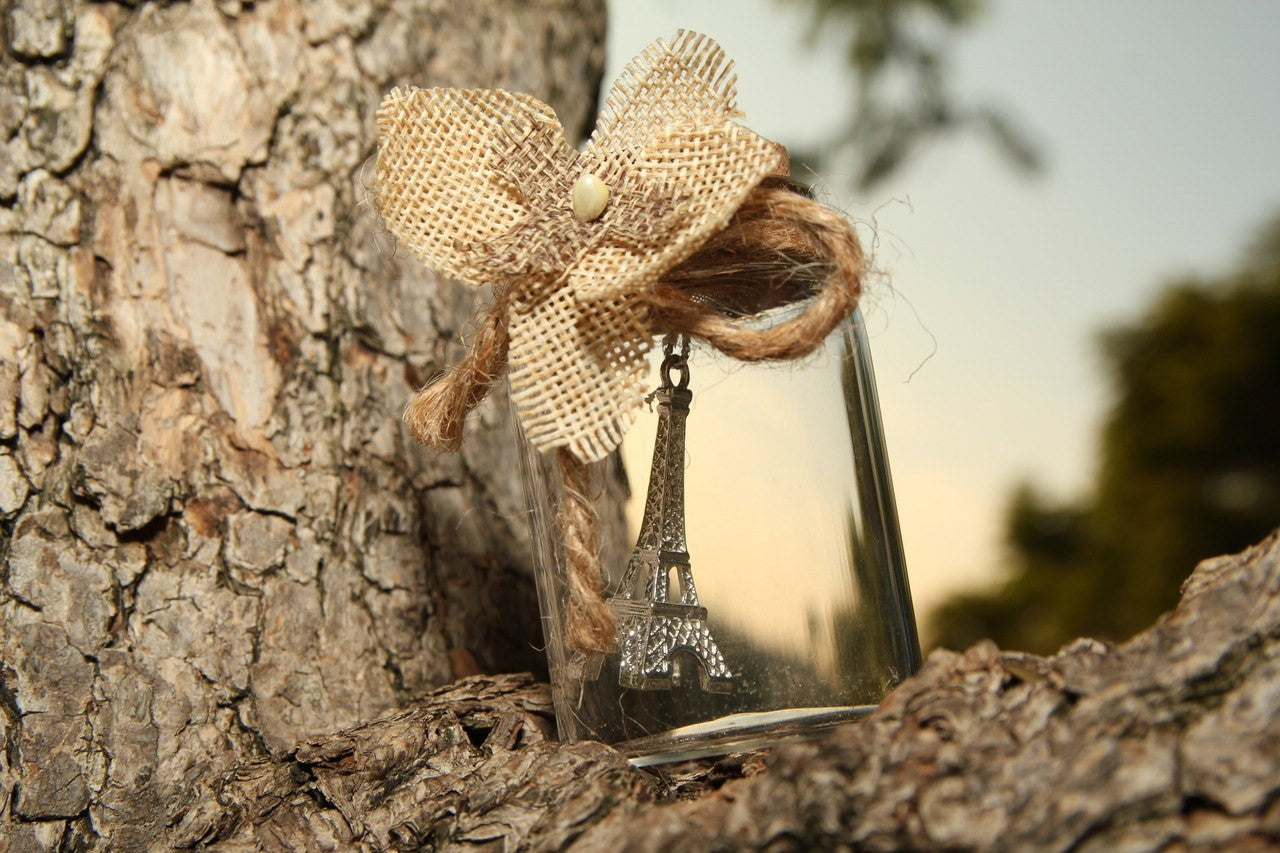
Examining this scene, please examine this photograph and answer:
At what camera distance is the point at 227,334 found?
90 cm

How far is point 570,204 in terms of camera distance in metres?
0.70

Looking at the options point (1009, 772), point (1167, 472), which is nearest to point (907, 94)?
point (1167, 472)

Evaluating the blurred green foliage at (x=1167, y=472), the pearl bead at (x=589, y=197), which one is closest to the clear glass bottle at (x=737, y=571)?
the pearl bead at (x=589, y=197)

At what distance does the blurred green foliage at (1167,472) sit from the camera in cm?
171

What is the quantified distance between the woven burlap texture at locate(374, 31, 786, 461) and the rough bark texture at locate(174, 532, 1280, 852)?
21 centimetres

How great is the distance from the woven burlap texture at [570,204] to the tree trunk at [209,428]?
0.55 ft

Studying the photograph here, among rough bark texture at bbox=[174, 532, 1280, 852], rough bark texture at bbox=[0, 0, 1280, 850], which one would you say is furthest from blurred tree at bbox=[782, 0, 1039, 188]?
rough bark texture at bbox=[174, 532, 1280, 852]

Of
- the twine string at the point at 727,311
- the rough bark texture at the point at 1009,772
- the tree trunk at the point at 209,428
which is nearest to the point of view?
the rough bark texture at the point at 1009,772

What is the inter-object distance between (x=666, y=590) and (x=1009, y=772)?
0.88ft

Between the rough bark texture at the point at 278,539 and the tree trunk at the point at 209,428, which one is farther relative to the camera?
the tree trunk at the point at 209,428

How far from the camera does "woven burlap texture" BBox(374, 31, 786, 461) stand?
0.66 meters

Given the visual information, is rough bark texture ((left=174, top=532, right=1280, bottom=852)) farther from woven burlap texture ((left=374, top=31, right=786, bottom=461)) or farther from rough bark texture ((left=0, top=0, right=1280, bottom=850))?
woven burlap texture ((left=374, top=31, right=786, bottom=461))

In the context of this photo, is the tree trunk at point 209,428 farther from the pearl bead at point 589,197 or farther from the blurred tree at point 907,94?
the blurred tree at point 907,94

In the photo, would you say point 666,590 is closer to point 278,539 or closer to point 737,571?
point 737,571
